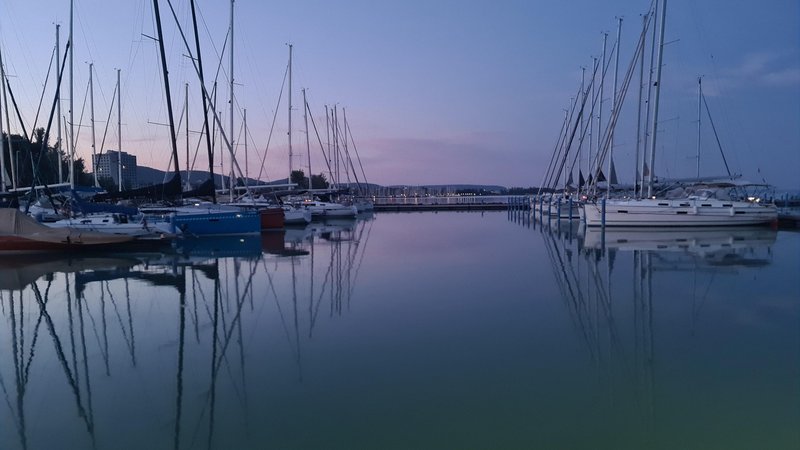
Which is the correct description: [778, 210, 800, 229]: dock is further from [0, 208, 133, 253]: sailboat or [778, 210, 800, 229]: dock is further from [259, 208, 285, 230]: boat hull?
[0, 208, 133, 253]: sailboat

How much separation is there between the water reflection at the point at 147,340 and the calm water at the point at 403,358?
3cm

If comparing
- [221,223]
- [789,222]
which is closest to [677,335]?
[221,223]

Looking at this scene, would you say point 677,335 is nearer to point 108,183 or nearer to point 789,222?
point 789,222

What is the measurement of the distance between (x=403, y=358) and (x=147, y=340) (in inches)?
128

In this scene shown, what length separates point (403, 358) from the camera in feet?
21.2

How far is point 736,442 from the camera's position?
14.3 ft

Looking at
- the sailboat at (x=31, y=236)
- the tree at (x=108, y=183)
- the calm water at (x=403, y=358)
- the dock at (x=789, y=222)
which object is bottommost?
the calm water at (x=403, y=358)

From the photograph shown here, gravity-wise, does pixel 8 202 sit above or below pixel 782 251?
above

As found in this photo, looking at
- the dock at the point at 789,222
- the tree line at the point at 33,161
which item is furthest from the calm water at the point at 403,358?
the tree line at the point at 33,161

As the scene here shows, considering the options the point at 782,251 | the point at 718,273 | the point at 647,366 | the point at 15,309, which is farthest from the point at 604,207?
the point at 15,309

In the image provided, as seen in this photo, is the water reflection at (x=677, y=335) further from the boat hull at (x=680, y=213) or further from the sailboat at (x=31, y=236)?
the sailboat at (x=31, y=236)

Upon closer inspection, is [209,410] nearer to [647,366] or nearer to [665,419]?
[665,419]

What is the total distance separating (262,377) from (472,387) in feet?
6.66

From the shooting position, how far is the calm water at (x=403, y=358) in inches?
182
